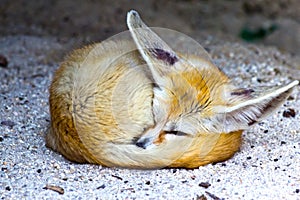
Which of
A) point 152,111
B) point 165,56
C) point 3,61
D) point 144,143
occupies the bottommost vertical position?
point 3,61

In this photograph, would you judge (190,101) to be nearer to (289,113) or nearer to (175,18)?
(289,113)

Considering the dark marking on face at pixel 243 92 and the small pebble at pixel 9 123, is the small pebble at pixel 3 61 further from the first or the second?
the dark marking on face at pixel 243 92

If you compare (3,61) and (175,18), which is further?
(175,18)

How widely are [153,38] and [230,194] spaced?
0.94 meters

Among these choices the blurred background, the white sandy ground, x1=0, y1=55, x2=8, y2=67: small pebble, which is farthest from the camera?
the blurred background

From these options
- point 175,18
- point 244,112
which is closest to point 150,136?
point 244,112

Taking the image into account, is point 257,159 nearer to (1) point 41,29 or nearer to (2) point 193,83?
(2) point 193,83

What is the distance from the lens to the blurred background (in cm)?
696

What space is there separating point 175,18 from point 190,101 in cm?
400

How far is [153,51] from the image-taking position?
138 inches

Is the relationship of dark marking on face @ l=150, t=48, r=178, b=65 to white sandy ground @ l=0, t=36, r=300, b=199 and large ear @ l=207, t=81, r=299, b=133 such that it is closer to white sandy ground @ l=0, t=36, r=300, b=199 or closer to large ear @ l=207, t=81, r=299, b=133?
large ear @ l=207, t=81, r=299, b=133

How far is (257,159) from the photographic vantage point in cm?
370

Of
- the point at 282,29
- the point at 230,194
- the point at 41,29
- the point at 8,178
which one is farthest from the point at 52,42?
the point at 230,194

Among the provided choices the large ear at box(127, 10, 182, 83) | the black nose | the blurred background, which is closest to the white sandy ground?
the black nose
